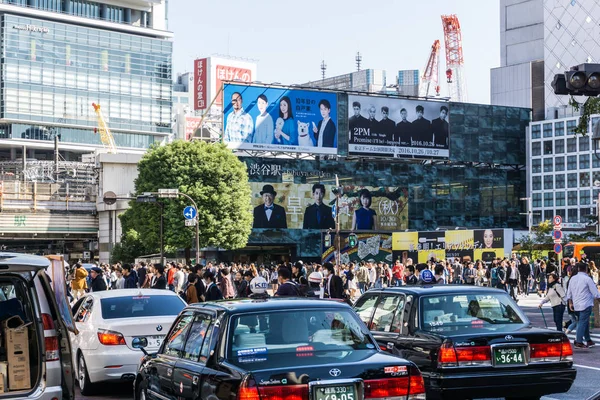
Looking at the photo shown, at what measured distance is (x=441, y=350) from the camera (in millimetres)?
9281

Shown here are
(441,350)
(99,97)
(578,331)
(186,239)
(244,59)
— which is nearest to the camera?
(441,350)

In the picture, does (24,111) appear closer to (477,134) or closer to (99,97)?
(99,97)

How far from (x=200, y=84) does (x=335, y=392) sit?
6334 inches

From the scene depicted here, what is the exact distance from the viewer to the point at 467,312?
388 inches

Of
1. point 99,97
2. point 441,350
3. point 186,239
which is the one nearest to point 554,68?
point 99,97

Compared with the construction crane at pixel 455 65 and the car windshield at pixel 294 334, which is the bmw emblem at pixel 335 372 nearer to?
the car windshield at pixel 294 334

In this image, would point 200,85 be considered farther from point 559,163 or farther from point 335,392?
point 335,392

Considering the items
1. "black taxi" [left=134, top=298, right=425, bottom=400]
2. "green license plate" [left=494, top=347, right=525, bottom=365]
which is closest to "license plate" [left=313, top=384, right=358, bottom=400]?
"black taxi" [left=134, top=298, right=425, bottom=400]

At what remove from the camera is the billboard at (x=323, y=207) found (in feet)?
258

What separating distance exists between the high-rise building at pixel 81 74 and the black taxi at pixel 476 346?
105m

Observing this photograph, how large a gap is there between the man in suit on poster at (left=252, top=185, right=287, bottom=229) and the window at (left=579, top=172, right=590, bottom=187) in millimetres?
40769

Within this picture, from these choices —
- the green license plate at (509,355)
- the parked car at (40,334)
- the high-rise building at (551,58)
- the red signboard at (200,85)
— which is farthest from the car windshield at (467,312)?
the red signboard at (200,85)

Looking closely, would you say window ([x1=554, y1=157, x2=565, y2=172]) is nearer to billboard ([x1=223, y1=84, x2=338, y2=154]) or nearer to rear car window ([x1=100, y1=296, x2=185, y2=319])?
billboard ([x1=223, y1=84, x2=338, y2=154])

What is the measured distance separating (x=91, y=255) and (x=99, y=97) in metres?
35.3
